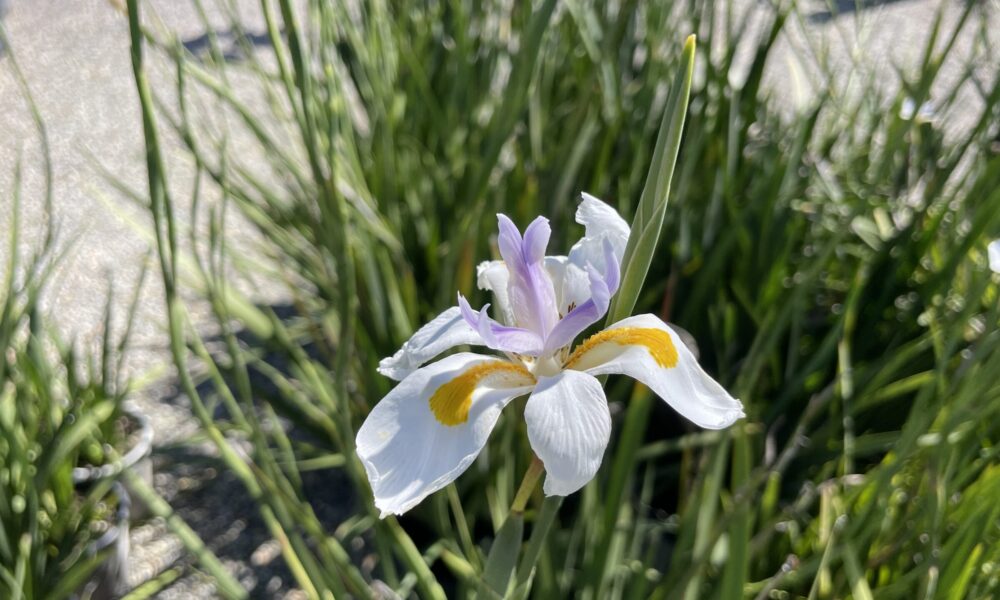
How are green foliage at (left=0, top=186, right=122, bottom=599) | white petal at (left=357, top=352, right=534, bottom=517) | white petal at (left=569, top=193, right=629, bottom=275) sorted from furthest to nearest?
1. green foliage at (left=0, top=186, right=122, bottom=599)
2. white petal at (left=569, top=193, right=629, bottom=275)
3. white petal at (left=357, top=352, right=534, bottom=517)

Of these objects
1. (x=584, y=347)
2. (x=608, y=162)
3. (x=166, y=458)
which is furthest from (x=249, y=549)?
(x=584, y=347)

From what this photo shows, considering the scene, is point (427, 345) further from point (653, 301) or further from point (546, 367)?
point (653, 301)

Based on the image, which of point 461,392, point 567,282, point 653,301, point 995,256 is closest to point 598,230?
point 567,282

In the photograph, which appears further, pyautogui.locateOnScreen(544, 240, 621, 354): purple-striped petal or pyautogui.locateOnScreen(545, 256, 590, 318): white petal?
pyautogui.locateOnScreen(545, 256, 590, 318): white petal

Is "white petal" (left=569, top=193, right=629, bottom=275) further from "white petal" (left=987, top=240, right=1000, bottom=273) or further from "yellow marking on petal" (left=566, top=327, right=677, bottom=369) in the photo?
"white petal" (left=987, top=240, right=1000, bottom=273)

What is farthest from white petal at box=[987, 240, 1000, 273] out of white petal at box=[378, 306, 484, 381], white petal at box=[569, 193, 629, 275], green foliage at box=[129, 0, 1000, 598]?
white petal at box=[378, 306, 484, 381]

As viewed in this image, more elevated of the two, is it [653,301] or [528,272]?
[528,272]

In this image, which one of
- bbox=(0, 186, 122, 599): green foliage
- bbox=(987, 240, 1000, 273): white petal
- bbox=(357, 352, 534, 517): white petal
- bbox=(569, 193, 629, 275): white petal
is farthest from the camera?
bbox=(0, 186, 122, 599): green foliage

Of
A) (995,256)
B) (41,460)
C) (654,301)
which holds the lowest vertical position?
(654,301)
